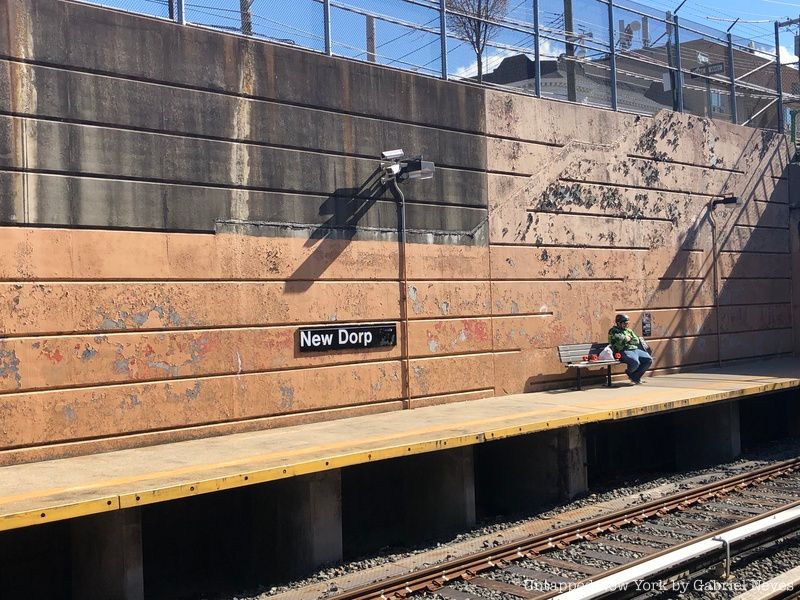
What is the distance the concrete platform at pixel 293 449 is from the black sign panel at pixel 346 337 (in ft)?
3.18

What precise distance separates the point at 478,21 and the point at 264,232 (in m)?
5.67

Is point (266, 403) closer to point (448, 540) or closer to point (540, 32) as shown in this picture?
point (448, 540)

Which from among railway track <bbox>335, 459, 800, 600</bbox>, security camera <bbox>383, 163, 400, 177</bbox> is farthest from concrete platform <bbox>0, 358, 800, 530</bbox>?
security camera <bbox>383, 163, 400, 177</bbox>

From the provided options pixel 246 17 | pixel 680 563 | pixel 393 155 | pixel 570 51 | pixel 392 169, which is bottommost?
pixel 680 563

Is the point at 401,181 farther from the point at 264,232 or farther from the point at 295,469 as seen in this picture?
the point at 295,469

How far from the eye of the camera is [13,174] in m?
Result: 8.38

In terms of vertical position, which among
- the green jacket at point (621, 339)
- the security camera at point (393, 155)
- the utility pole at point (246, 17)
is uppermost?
the utility pole at point (246, 17)

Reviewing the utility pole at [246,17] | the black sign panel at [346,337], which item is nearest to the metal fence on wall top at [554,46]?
the utility pole at [246,17]

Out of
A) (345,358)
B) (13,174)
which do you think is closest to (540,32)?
(345,358)

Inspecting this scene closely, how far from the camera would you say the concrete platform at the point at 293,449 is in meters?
6.88

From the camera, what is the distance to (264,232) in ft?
33.7

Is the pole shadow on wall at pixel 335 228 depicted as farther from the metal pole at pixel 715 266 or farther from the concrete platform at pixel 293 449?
the metal pole at pixel 715 266

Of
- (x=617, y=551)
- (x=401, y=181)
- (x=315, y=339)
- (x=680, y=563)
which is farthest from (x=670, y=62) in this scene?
(x=680, y=563)

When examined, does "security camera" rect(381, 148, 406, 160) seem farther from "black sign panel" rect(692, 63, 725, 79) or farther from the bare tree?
"black sign panel" rect(692, 63, 725, 79)
